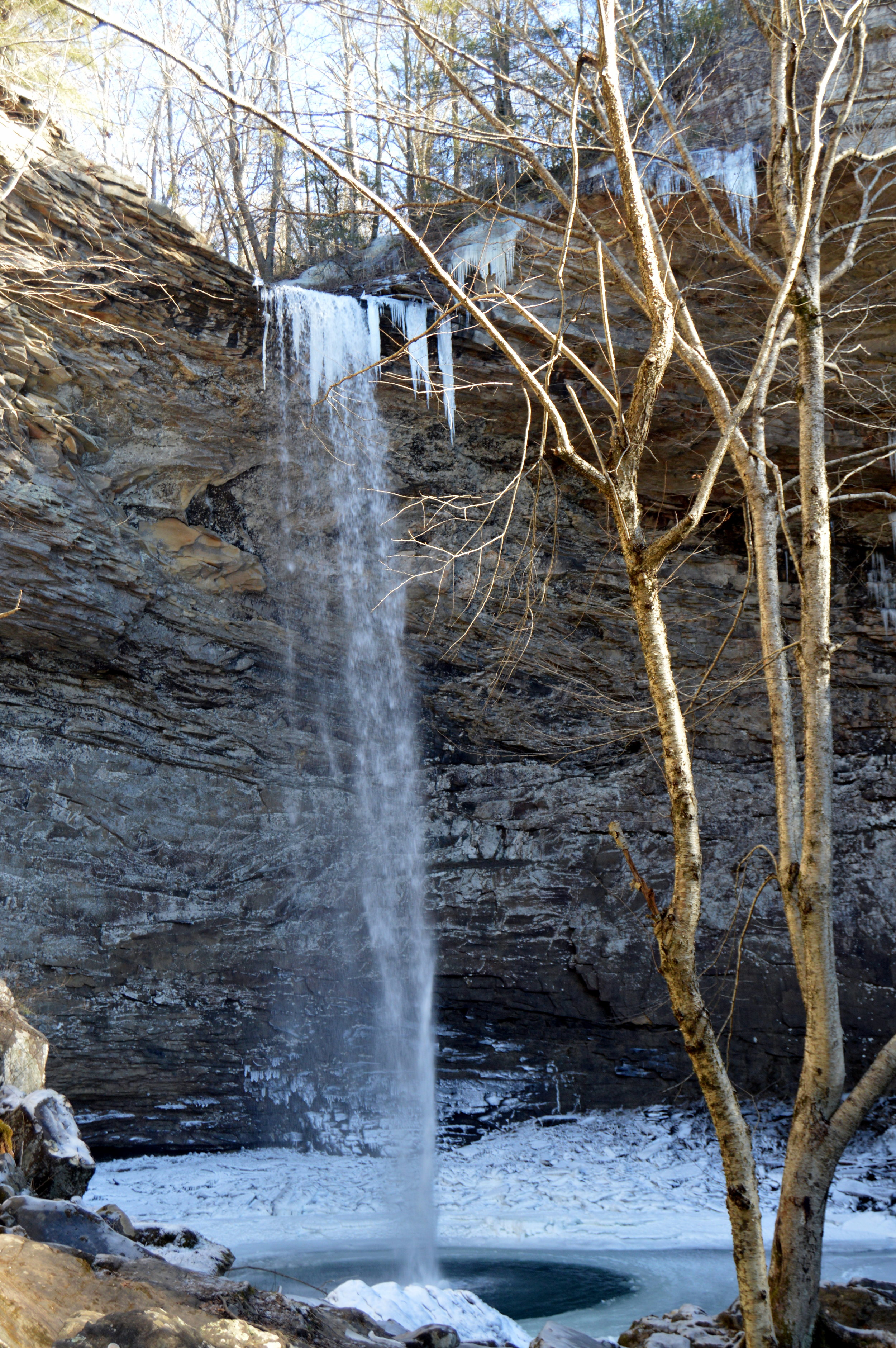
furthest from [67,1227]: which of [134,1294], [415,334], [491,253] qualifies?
[491,253]

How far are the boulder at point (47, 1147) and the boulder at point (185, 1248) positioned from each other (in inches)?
7.6

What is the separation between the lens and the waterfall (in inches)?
342

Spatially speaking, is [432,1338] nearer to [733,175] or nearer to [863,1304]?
[863,1304]

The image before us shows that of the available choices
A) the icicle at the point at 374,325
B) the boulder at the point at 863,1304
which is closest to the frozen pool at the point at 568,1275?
the boulder at the point at 863,1304

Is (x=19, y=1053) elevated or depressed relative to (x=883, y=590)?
depressed

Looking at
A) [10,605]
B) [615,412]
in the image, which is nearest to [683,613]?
[10,605]

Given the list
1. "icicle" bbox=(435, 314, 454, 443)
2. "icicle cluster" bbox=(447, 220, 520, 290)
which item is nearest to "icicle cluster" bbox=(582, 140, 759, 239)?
"icicle cluster" bbox=(447, 220, 520, 290)

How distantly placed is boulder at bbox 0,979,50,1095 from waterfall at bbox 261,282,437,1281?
15.0 ft

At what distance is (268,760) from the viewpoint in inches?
372

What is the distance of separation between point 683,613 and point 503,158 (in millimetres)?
5360

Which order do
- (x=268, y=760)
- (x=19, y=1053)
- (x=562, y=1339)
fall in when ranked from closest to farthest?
(x=562, y=1339) → (x=19, y=1053) → (x=268, y=760)

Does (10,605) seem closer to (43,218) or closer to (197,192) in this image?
(43,218)

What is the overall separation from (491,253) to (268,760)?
17.3ft

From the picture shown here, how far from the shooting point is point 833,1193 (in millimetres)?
7270
